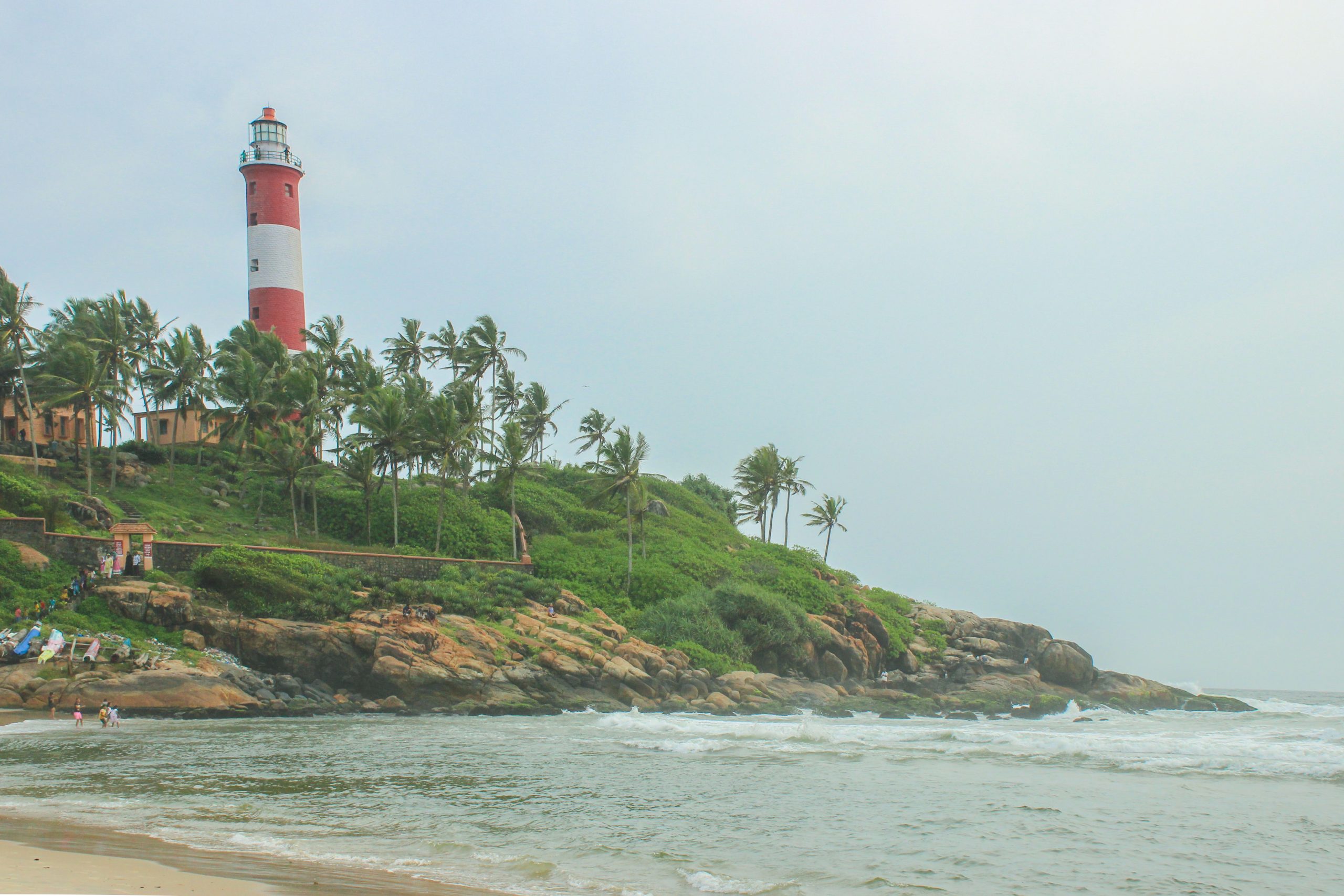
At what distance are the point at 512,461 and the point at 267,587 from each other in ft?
50.5

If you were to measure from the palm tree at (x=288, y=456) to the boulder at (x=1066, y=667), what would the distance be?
119ft

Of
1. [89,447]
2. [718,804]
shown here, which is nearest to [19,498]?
[89,447]

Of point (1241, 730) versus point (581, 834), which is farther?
point (1241, 730)

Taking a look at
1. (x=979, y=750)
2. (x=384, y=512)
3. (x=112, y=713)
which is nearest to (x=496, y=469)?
(x=384, y=512)

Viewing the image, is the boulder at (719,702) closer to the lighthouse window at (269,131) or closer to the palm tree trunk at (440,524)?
the palm tree trunk at (440,524)

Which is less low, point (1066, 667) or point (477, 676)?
point (477, 676)

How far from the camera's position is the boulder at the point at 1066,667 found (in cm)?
4447

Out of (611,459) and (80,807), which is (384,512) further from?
(80,807)

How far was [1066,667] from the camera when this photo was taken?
146 feet

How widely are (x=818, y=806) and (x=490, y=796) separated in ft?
16.5

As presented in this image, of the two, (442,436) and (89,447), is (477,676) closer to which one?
(442,436)

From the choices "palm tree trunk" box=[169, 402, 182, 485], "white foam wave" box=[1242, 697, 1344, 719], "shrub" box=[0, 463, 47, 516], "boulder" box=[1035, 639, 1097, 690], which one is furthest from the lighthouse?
"white foam wave" box=[1242, 697, 1344, 719]

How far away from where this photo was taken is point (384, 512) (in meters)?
43.8

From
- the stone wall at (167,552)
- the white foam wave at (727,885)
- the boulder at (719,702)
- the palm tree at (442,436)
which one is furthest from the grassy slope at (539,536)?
the white foam wave at (727,885)
